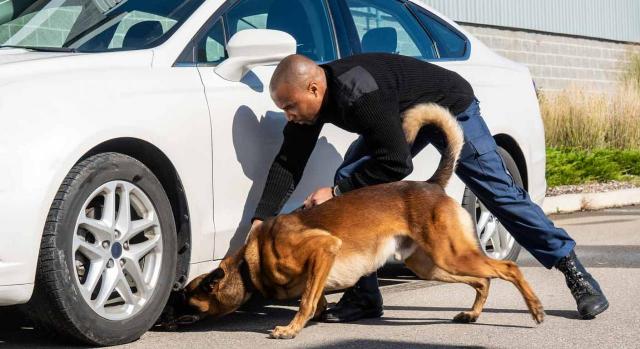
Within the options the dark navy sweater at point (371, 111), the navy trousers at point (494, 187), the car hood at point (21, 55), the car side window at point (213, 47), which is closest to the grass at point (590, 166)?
the navy trousers at point (494, 187)

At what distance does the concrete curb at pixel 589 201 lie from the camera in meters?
11.2

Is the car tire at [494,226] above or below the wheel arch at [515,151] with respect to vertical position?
below

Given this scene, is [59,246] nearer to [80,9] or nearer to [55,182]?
[55,182]

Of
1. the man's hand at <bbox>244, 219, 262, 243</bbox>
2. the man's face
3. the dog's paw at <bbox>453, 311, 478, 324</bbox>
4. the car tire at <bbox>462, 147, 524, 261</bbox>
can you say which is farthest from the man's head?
the car tire at <bbox>462, 147, 524, 261</bbox>

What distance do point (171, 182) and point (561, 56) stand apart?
17315 millimetres

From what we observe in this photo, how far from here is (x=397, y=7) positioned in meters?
6.68

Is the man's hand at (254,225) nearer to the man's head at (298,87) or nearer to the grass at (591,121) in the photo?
the man's head at (298,87)

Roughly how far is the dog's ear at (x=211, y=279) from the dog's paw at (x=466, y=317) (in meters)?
1.16

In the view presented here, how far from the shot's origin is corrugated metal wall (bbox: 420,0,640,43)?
60.4 feet

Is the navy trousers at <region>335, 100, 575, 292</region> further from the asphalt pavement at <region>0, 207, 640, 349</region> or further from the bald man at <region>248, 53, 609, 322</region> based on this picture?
the asphalt pavement at <region>0, 207, 640, 349</region>

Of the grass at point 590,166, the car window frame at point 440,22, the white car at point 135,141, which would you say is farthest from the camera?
the grass at point 590,166

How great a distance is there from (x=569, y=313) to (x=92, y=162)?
2.49 metres

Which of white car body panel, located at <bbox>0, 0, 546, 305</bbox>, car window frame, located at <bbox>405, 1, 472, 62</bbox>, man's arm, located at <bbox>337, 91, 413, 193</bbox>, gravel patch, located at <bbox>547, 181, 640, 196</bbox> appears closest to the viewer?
white car body panel, located at <bbox>0, 0, 546, 305</bbox>

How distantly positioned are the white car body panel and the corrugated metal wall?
39.1 ft
